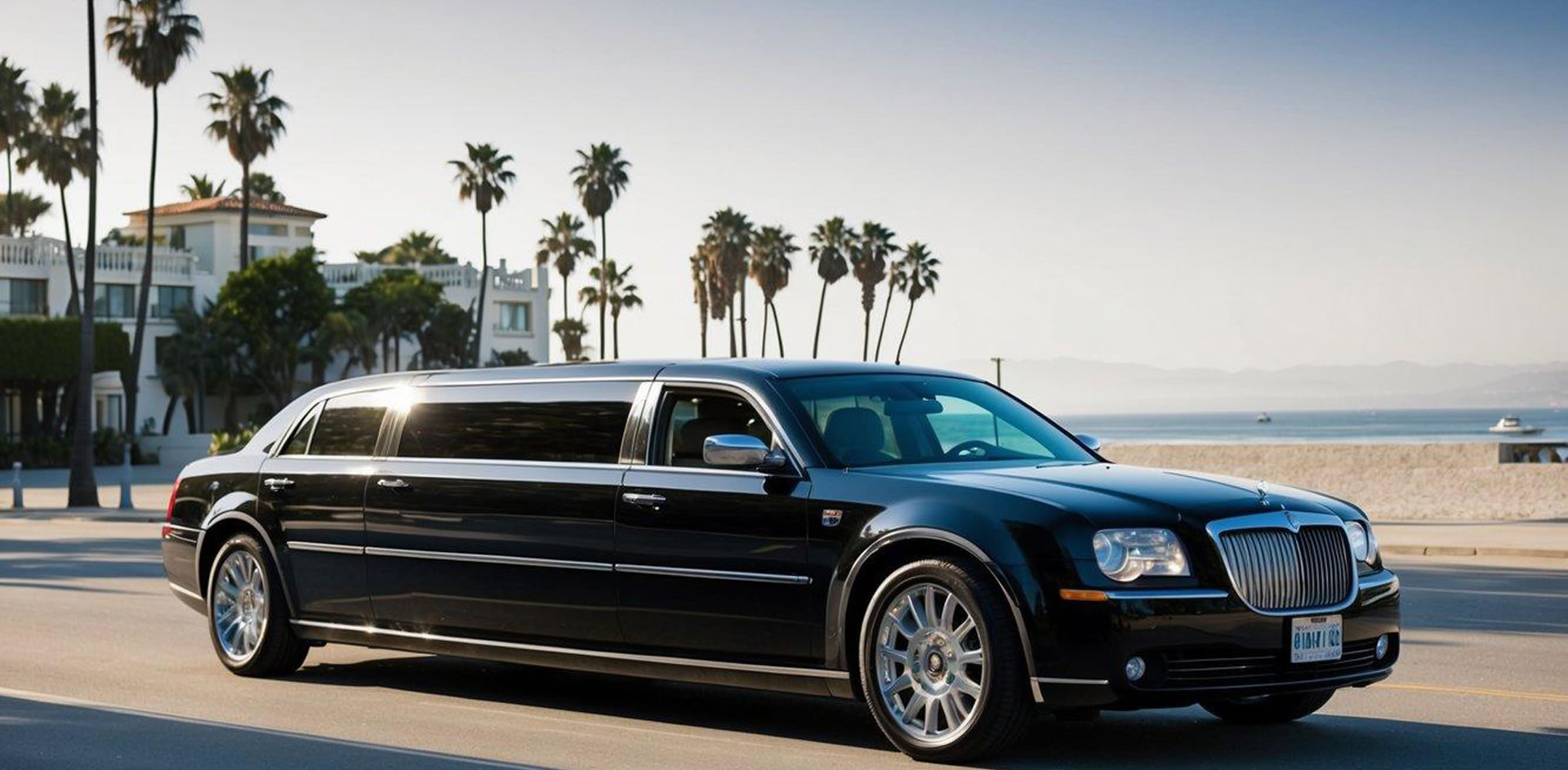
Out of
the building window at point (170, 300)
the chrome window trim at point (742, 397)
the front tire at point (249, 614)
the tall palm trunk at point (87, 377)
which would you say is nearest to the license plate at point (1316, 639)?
the chrome window trim at point (742, 397)

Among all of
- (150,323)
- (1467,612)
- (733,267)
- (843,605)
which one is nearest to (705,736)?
(843,605)

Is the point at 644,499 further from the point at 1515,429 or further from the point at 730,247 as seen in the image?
the point at 1515,429

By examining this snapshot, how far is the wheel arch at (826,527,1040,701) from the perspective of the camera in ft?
25.2

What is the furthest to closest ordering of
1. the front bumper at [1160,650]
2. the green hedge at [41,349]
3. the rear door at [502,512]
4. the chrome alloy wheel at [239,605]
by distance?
the green hedge at [41,349] < the chrome alloy wheel at [239,605] < the rear door at [502,512] < the front bumper at [1160,650]

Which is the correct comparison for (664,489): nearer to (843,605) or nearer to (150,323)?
(843,605)

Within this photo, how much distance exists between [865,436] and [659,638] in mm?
1355

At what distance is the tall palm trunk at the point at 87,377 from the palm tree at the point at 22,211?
63903 mm

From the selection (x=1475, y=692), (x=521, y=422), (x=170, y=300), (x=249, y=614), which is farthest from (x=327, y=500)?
(x=170, y=300)

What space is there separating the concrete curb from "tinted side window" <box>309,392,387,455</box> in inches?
578

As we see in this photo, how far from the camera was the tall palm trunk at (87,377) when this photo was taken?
124 ft

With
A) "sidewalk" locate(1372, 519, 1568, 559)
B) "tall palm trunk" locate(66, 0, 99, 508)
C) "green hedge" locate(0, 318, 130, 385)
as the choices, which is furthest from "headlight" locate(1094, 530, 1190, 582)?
"green hedge" locate(0, 318, 130, 385)

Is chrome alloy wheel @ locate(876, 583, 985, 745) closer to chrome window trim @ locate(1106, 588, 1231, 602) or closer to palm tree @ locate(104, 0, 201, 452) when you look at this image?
chrome window trim @ locate(1106, 588, 1231, 602)

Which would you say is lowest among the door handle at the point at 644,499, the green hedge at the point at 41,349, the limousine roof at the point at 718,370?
the door handle at the point at 644,499

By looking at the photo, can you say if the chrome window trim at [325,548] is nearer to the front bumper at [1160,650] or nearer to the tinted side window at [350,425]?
the tinted side window at [350,425]
